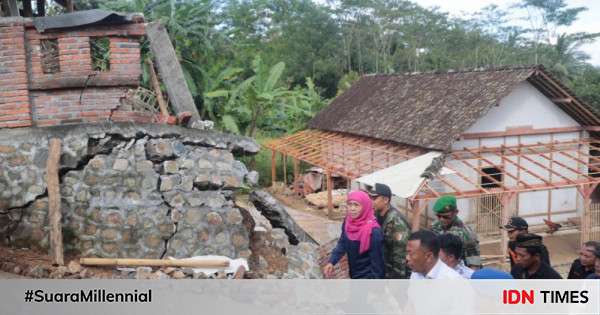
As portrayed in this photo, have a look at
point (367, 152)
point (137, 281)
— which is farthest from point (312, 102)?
point (137, 281)

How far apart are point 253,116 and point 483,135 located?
4.52 metres

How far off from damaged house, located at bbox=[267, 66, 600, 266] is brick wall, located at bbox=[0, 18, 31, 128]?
15.0ft

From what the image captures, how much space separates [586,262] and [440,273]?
1136 mm

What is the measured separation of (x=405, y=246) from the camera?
11.0 ft

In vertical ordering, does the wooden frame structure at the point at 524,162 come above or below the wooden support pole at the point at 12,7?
below

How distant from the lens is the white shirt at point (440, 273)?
101 inches

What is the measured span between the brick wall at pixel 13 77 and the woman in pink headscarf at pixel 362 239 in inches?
112

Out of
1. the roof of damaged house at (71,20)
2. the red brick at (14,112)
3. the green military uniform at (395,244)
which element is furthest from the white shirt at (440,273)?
the red brick at (14,112)

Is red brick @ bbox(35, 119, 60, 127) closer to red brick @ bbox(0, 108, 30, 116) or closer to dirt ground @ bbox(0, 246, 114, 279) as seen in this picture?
red brick @ bbox(0, 108, 30, 116)

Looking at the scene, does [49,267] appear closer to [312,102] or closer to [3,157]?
[3,157]

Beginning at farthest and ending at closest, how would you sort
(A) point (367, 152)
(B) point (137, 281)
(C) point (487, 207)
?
(A) point (367, 152) → (C) point (487, 207) → (B) point (137, 281)

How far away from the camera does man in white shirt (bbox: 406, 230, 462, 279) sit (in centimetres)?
261

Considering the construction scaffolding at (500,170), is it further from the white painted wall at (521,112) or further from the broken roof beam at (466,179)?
the white painted wall at (521,112)

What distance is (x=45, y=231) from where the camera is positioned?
4156 millimetres
